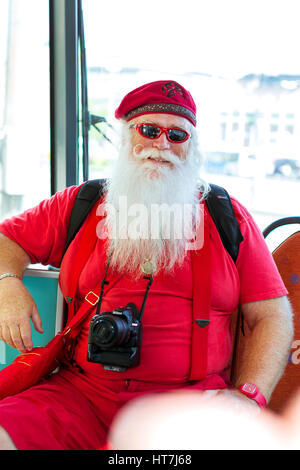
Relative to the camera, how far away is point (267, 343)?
1.75 meters

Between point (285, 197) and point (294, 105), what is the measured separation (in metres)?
0.45

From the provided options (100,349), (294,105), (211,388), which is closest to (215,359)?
(211,388)

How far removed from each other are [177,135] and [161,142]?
72 mm

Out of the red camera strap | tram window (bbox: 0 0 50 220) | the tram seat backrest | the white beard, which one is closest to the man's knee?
the red camera strap

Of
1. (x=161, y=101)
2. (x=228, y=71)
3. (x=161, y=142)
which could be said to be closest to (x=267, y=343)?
(x=161, y=142)

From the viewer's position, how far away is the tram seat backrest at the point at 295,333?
1.90 m

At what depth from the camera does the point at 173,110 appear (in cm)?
191

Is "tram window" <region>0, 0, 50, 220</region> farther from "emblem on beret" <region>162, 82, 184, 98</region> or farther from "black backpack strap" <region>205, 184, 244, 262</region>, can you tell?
"black backpack strap" <region>205, 184, 244, 262</region>

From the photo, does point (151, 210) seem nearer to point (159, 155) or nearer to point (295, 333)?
point (159, 155)

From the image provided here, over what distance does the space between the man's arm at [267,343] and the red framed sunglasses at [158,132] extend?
70 cm

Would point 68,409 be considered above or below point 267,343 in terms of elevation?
below

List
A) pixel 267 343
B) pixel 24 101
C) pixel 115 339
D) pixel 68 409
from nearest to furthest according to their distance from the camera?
pixel 115 339
pixel 68 409
pixel 267 343
pixel 24 101

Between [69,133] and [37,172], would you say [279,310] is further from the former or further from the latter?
[37,172]

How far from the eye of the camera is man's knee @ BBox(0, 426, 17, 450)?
1410mm
